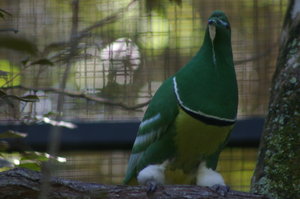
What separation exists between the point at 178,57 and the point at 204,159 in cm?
133

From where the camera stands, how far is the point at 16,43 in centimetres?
94

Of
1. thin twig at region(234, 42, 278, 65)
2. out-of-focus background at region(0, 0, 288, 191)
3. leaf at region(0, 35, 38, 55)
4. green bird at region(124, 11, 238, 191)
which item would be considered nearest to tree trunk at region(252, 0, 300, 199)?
green bird at region(124, 11, 238, 191)

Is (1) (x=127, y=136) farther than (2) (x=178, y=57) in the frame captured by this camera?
No

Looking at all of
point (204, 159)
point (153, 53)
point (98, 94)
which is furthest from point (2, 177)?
point (153, 53)

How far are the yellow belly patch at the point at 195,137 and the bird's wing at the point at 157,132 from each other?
43mm

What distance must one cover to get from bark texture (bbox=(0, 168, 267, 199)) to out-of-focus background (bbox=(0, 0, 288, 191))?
113cm

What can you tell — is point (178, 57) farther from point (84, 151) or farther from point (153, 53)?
point (84, 151)

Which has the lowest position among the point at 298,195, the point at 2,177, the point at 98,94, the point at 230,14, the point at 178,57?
the point at 298,195

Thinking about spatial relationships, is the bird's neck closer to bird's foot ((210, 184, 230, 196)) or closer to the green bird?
the green bird

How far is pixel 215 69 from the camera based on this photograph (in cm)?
232

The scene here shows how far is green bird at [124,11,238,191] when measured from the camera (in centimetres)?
222

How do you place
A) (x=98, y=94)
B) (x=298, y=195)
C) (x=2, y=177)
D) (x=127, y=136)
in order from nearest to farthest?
(x=2, y=177), (x=298, y=195), (x=127, y=136), (x=98, y=94)

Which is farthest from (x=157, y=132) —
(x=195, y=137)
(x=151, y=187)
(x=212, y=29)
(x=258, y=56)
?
(x=258, y=56)

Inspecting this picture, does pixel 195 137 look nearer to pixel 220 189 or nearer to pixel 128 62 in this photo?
pixel 220 189
